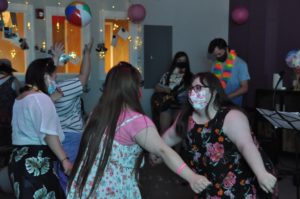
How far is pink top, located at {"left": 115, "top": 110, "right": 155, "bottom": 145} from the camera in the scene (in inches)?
75.1

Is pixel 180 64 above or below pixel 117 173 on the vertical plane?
above

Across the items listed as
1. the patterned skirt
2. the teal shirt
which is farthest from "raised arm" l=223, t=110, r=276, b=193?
the teal shirt

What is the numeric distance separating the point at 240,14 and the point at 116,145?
19.3 ft

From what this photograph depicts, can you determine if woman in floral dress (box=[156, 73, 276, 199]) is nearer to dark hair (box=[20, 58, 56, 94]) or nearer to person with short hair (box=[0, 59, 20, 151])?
dark hair (box=[20, 58, 56, 94])

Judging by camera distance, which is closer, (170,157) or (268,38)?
(170,157)

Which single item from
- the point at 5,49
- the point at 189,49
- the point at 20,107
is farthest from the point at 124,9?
the point at 20,107

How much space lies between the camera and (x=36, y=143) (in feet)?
8.25

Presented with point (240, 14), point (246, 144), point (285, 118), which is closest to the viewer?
point (246, 144)

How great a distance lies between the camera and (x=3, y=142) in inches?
185

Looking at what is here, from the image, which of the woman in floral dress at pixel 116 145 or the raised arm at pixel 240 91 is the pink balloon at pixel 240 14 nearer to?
the raised arm at pixel 240 91

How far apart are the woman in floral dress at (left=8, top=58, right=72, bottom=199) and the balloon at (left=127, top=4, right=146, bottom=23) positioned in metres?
4.23

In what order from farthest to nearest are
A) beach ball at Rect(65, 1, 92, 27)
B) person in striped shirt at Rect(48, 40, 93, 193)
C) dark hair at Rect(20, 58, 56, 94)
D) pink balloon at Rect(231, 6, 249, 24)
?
pink balloon at Rect(231, 6, 249, 24) < beach ball at Rect(65, 1, 92, 27) < person in striped shirt at Rect(48, 40, 93, 193) < dark hair at Rect(20, 58, 56, 94)

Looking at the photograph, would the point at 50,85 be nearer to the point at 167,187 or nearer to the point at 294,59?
the point at 167,187

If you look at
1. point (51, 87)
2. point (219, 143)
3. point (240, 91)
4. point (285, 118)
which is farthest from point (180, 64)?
point (219, 143)
